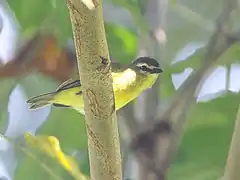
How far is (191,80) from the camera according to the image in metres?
0.75

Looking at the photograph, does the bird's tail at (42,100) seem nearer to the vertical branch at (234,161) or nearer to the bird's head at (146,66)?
the bird's head at (146,66)

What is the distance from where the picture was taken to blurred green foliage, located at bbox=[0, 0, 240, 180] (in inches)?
31.0

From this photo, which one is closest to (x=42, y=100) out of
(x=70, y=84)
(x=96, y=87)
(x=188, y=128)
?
(x=70, y=84)

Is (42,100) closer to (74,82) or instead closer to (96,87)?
(74,82)

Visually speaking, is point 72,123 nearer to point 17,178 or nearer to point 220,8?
point 17,178

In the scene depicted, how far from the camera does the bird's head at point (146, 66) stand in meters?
0.79

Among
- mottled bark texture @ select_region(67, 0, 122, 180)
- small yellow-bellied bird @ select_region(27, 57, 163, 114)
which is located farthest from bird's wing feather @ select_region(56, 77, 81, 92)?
mottled bark texture @ select_region(67, 0, 122, 180)

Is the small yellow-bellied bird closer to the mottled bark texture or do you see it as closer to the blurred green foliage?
the blurred green foliage

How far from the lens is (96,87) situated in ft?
1.30

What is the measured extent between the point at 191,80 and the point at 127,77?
0.46 feet

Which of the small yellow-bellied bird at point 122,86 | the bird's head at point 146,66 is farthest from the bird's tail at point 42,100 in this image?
the bird's head at point 146,66

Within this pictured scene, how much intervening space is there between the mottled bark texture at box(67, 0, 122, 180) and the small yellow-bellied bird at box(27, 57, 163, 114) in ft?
1.10

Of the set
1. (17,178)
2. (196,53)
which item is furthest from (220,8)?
(17,178)

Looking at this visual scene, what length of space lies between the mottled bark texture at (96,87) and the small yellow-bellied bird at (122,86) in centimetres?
34
